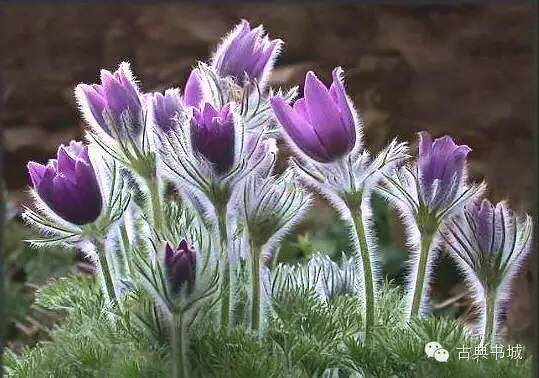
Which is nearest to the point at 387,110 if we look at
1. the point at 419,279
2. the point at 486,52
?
the point at 486,52

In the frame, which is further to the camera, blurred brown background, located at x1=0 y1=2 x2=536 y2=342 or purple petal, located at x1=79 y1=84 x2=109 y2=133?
blurred brown background, located at x1=0 y1=2 x2=536 y2=342

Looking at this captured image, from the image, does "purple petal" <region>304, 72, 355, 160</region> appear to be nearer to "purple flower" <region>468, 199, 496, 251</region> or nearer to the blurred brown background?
"purple flower" <region>468, 199, 496, 251</region>

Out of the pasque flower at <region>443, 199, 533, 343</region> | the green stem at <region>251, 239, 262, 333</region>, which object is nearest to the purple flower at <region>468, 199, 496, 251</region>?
the pasque flower at <region>443, 199, 533, 343</region>

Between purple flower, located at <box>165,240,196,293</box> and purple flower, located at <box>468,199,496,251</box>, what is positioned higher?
purple flower, located at <box>468,199,496,251</box>

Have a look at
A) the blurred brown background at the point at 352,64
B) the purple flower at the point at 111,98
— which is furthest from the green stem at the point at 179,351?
the blurred brown background at the point at 352,64

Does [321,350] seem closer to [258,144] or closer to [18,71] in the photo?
[258,144]

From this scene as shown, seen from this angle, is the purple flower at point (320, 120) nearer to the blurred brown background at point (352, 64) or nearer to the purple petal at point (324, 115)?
the purple petal at point (324, 115)

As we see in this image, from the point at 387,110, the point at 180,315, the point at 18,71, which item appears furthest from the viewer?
the point at 387,110
